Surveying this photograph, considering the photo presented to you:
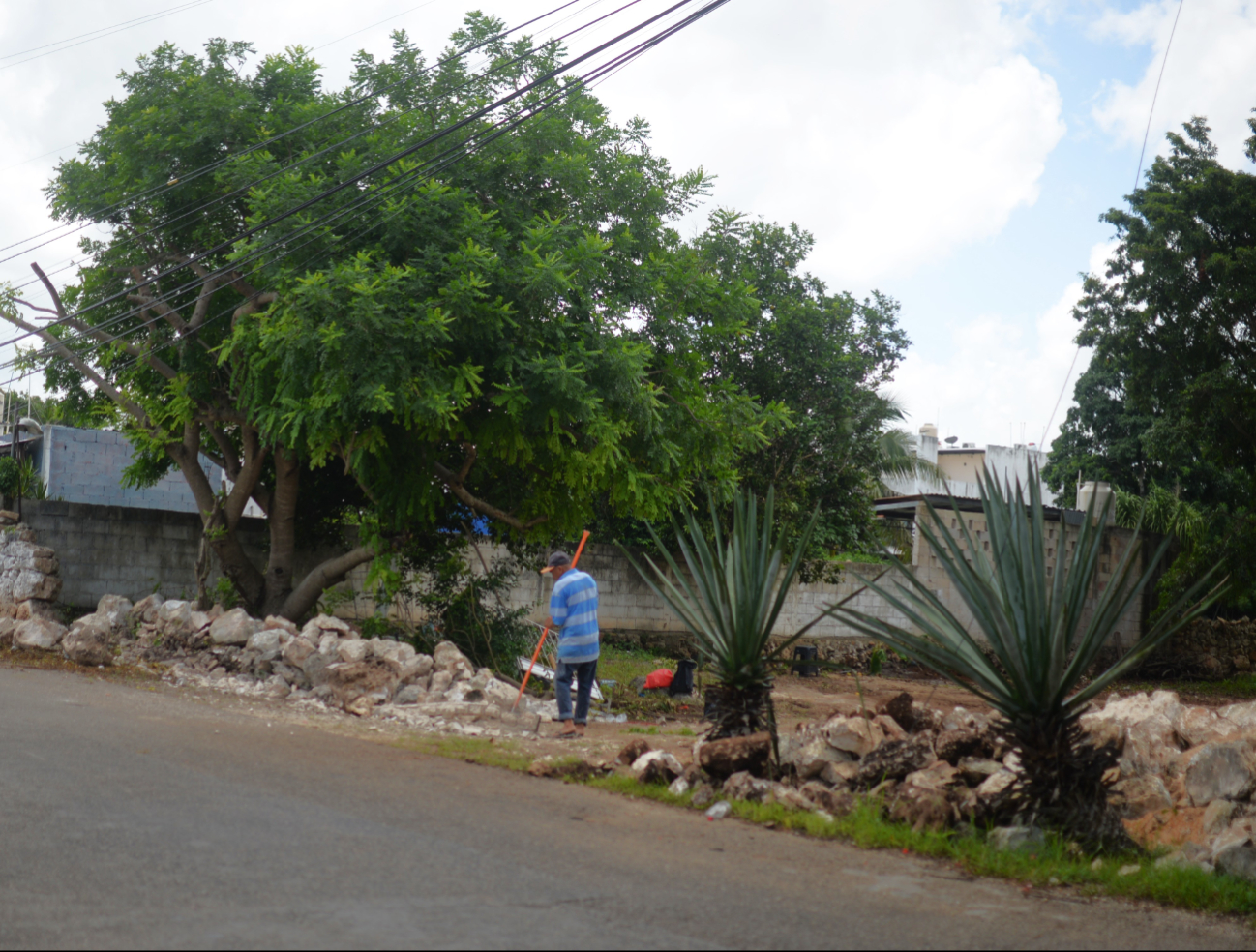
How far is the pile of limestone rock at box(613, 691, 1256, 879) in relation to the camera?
5.95 metres

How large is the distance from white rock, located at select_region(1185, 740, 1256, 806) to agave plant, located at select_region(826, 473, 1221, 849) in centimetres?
129

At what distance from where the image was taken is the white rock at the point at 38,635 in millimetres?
12812

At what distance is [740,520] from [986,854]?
2870mm

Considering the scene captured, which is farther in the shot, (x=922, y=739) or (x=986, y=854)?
(x=922, y=739)

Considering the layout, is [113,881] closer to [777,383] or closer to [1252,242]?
[777,383]

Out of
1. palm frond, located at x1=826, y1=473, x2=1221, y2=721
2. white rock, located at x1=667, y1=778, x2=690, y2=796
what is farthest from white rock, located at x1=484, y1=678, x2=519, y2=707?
palm frond, located at x1=826, y1=473, x2=1221, y2=721

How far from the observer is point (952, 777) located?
6504mm

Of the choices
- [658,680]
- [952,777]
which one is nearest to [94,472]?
[658,680]

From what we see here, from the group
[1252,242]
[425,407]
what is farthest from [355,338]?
[1252,242]

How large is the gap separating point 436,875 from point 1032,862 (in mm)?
3069

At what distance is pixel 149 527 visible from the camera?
1549 centimetres

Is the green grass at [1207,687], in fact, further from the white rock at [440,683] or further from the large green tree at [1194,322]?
the white rock at [440,683]

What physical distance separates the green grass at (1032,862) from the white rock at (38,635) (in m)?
10.3

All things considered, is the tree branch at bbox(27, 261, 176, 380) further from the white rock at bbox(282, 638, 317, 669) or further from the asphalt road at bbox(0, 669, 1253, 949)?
the asphalt road at bbox(0, 669, 1253, 949)
